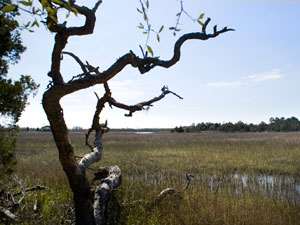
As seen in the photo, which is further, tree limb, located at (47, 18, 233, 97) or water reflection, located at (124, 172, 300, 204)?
water reflection, located at (124, 172, 300, 204)

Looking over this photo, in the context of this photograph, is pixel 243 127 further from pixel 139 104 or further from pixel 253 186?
pixel 139 104

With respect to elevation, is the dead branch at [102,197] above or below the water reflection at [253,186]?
above

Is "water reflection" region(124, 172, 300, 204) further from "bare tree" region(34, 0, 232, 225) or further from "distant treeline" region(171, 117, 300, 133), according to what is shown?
"distant treeline" region(171, 117, 300, 133)

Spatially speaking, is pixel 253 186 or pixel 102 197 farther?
pixel 253 186

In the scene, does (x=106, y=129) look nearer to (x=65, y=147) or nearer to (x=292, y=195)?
(x=65, y=147)

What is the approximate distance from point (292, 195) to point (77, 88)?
655cm

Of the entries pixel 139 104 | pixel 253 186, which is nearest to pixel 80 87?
pixel 139 104

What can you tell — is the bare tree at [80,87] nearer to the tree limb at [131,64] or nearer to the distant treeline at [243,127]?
the tree limb at [131,64]

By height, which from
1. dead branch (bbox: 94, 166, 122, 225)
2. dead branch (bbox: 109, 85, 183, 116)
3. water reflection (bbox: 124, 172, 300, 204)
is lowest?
water reflection (bbox: 124, 172, 300, 204)

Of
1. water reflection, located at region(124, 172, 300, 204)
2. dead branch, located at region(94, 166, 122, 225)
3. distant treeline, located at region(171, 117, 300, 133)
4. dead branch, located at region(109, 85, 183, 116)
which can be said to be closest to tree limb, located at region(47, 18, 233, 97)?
dead branch, located at region(109, 85, 183, 116)

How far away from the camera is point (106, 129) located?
22.9 ft

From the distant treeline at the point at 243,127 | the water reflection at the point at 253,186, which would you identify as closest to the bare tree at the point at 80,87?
the water reflection at the point at 253,186

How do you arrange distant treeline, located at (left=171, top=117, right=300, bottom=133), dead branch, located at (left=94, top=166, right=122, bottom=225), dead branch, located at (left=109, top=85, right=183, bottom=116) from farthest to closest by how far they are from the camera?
distant treeline, located at (left=171, top=117, right=300, bottom=133), dead branch, located at (left=109, top=85, right=183, bottom=116), dead branch, located at (left=94, top=166, right=122, bottom=225)

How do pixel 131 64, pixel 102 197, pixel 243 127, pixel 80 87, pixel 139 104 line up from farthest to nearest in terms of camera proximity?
pixel 243 127 → pixel 139 104 → pixel 102 197 → pixel 131 64 → pixel 80 87
